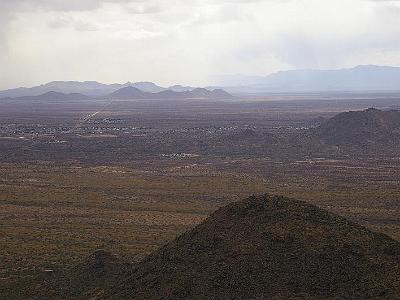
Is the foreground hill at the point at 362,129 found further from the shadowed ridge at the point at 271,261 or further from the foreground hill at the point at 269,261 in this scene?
the shadowed ridge at the point at 271,261

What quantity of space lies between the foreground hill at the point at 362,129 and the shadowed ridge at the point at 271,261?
5557 centimetres

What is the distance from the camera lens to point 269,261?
1794 centimetres

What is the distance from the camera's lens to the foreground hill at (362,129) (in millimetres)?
74062

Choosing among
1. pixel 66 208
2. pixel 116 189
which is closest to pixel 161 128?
pixel 116 189

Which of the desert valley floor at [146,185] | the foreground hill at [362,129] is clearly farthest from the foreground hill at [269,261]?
the foreground hill at [362,129]

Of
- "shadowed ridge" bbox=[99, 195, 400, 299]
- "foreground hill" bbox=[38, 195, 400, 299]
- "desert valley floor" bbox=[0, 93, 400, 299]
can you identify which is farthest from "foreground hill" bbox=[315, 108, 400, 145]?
"shadowed ridge" bbox=[99, 195, 400, 299]

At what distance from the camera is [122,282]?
773 inches

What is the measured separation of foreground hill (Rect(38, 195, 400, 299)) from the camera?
16.8 metres

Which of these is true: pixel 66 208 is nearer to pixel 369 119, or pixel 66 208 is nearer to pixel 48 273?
pixel 48 273

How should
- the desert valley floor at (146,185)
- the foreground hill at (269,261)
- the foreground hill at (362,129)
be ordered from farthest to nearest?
the foreground hill at (362,129) < the desert valley floor at (146,185) < the foreground hill at (269,261)

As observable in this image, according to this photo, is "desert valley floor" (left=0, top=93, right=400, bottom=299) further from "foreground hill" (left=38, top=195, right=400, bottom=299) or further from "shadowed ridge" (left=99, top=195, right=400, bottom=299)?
"shadowed ridge" (left=99, top=195, right=400, bottom=299)

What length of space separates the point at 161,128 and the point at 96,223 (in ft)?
229

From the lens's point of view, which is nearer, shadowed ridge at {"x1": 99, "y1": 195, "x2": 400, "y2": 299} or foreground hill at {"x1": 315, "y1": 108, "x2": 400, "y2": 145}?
shadowed ridge at {"x1": 99, "y1": 195, "x2": 400, "y2": 299}

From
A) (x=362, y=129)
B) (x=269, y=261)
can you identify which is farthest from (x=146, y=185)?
(x=362, y=129)
